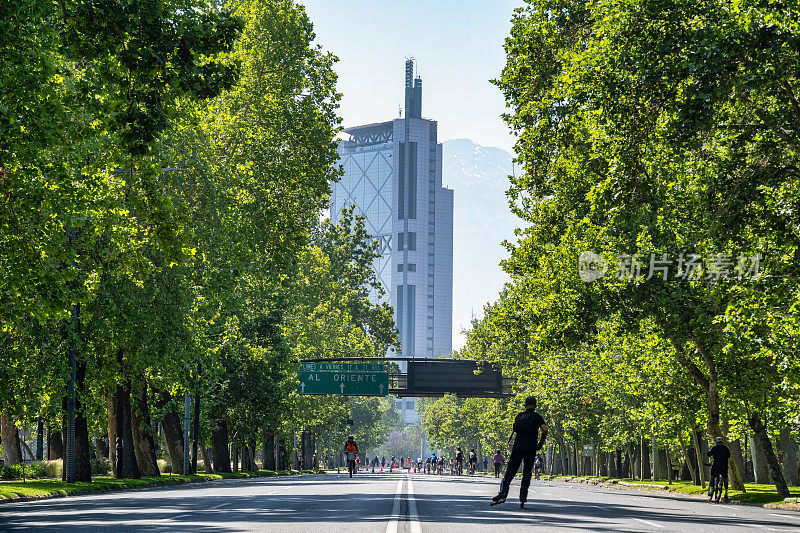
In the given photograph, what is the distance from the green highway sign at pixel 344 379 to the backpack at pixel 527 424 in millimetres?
52391

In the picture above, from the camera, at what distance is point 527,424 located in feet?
63.1

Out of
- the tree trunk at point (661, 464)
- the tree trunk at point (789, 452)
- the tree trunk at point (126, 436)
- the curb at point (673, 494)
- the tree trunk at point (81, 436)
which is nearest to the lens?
the curb at point (673, 494)

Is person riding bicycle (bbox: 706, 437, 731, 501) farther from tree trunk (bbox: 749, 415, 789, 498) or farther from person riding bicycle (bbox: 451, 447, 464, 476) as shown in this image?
person riding bicycle (bbox: 451, 447, 464, 476)

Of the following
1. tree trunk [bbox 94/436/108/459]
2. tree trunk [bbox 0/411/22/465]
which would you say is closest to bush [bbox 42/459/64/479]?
tree trunk [bbox 0/411/22/465]

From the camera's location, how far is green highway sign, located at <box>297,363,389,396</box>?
72.1 m

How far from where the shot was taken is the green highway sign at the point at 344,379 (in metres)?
72.1

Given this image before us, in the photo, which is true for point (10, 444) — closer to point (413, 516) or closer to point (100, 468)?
point (100, 468)

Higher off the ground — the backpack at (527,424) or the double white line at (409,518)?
the backpack at (527,424)

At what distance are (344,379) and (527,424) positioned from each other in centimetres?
5427

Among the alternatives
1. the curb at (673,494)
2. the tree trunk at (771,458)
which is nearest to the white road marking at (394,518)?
the curb at (673,494)

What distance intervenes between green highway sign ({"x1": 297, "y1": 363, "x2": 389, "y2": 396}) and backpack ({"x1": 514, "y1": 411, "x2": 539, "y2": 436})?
52391 mm

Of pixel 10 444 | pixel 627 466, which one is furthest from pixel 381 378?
pixel 10 444

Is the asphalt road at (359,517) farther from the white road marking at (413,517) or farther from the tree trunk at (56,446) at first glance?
the tree trunk at (56,446)

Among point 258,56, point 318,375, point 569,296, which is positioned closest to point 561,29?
point 569,296
